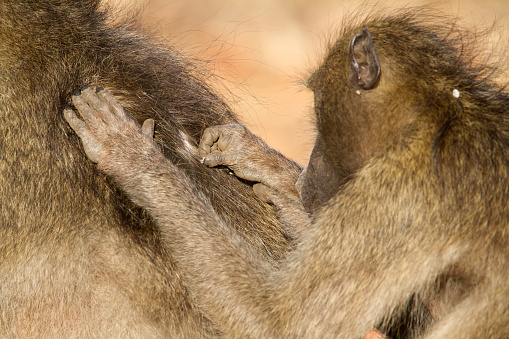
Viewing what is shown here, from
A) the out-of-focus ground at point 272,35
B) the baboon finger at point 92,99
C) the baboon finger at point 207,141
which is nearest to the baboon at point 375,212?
the baboon finger at point 92,99

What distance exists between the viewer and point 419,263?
2498mm

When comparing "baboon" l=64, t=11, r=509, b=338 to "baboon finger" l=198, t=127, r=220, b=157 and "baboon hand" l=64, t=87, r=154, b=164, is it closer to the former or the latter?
"baboon hand" l=64, t=87, r=154, b=164

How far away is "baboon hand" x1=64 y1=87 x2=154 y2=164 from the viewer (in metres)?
2.56

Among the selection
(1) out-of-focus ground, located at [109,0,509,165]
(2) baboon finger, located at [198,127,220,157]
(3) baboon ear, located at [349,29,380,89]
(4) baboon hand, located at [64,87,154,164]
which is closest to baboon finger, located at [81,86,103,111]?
(4) baboon hand, located at [64,87,154,164]

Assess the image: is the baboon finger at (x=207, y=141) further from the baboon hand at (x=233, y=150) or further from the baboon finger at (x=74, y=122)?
the baboon finger at (x=74, y=122)

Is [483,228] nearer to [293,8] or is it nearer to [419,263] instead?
[419,263]

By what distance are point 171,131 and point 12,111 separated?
2.49ft

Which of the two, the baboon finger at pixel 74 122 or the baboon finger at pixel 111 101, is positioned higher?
the baboon finger at pixel 111 101

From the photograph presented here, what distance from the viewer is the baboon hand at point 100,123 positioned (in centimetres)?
256

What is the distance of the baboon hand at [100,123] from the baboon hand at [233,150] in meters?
0.36

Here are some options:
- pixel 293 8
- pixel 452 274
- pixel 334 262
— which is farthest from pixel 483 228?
pixel 293 8

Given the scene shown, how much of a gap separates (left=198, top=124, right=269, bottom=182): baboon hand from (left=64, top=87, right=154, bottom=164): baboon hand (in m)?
0.36

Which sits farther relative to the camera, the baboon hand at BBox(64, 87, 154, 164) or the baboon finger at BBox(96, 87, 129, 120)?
the baboon finger at BBox(96, 87, 129, 120)

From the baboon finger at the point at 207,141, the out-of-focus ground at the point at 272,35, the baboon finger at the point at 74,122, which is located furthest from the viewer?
the out-of-focus ground at the point at 272,35
